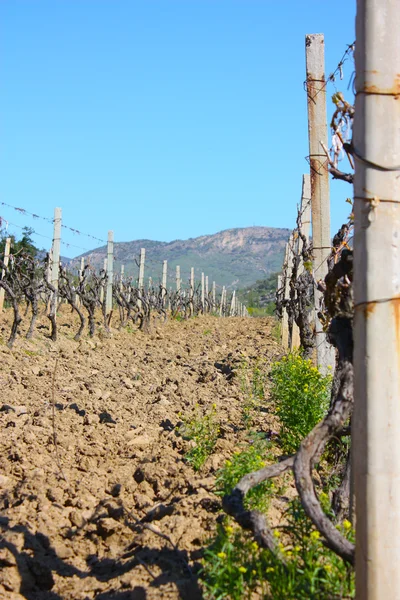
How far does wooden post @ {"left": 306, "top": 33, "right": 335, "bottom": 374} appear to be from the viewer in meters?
6.98

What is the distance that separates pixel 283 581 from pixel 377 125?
1811 mm

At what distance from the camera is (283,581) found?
115 inches

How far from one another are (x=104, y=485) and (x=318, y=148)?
3.69m

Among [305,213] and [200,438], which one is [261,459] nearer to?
[200,438]

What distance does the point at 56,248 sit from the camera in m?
16.2

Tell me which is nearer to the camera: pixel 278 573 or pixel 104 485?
pixel 278 573

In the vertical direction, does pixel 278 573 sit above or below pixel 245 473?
below

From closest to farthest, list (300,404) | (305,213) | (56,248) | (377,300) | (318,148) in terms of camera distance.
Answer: (377,300)
(300,404)
(318,148)
(305,213)
(56,248)

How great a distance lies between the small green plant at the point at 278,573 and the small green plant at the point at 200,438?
2.17 metres

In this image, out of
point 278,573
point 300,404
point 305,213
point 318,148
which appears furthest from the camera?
point 305,213

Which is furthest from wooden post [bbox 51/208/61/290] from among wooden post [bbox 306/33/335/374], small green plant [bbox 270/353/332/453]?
small green plant [bbox 270/353/332/453]

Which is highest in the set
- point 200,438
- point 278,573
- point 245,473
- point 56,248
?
point 56,248

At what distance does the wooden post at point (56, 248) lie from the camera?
51.8 feet

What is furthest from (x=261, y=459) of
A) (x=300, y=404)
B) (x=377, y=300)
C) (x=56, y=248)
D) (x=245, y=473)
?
(x=56, y=248)
